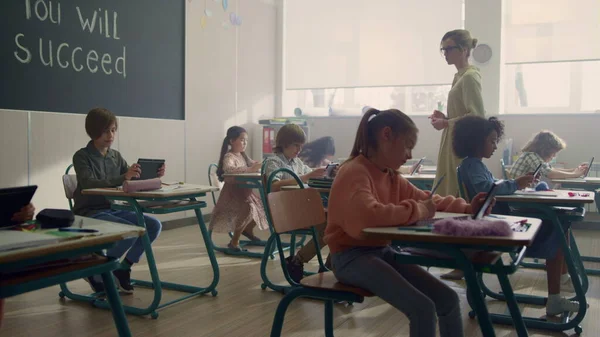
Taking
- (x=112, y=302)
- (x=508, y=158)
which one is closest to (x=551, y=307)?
(x=112, y=302)

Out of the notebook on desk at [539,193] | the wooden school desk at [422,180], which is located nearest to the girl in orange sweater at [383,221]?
the notebook on desk at [539,193]

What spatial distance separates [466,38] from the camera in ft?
10.9

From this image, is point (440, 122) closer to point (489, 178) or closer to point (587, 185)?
point (489, 178)

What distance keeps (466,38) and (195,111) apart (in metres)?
3.34

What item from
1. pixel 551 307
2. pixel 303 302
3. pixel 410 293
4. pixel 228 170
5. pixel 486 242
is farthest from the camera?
pixel 228 170

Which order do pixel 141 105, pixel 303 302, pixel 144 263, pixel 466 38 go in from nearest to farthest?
pixel 303 302
pixel 466 38
pixel 144 263
pixel 141 105

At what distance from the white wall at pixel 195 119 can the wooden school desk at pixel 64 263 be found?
9.43ft

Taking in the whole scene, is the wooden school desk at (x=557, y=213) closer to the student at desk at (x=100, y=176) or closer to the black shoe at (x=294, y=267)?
the black shoe at (x=294, y=267)

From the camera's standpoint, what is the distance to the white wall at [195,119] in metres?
4.14

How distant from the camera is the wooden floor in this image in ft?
8.44

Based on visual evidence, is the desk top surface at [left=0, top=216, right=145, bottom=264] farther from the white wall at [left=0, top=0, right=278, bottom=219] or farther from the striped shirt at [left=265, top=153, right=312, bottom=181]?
the white wall at [left=0, top=0, right=278, bottom=219]

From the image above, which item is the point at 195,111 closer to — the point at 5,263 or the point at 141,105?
the point at 141,105

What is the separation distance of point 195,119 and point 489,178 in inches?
152

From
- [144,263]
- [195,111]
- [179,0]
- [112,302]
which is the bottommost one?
[144,263]
